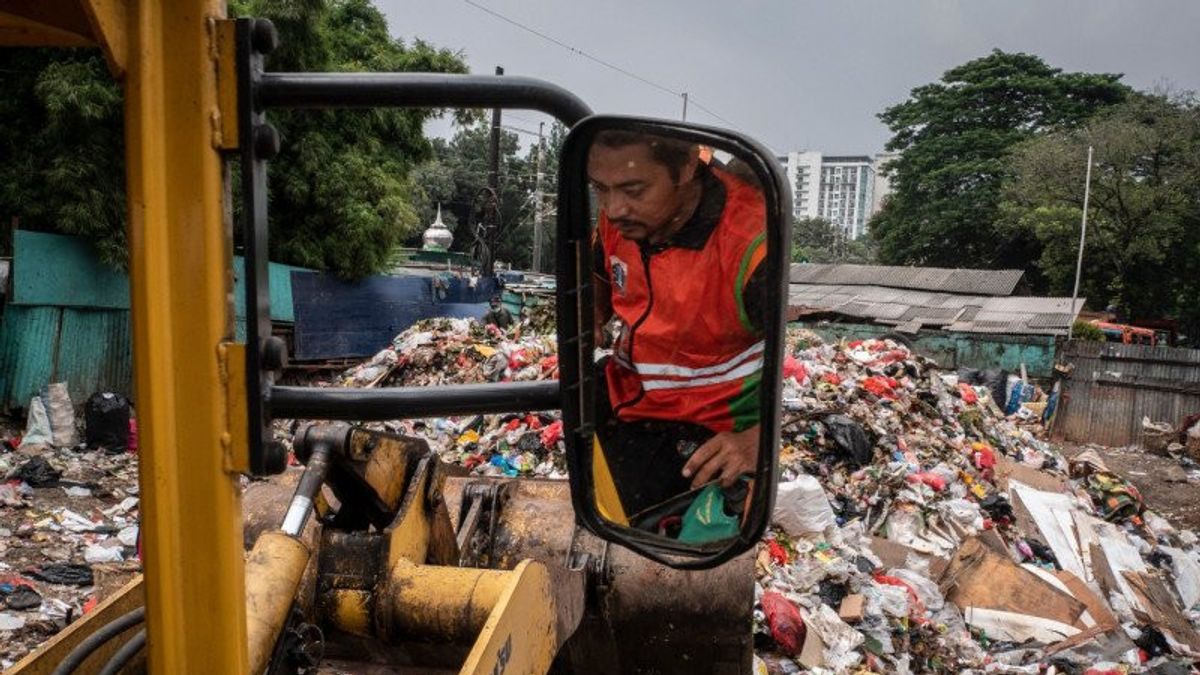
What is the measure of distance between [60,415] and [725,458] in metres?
9.29

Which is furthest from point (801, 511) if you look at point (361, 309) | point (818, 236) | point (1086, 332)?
point (818, 236)

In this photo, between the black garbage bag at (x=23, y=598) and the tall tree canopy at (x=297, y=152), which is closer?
the black garbage bag at (x=23, y=598)

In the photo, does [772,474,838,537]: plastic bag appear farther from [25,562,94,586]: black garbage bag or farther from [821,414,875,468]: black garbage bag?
[25,562,94,586]: black garbage bag

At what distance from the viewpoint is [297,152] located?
11133 millimetres

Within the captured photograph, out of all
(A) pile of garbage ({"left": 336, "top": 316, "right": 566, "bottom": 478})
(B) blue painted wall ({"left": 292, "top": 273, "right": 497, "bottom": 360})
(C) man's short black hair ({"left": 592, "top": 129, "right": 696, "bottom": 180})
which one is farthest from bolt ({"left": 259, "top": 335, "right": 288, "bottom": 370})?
(B) blue painted wall ({"left": 292, "top": 273, "right": 497, "bottom": 360})

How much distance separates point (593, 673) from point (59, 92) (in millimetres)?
6556

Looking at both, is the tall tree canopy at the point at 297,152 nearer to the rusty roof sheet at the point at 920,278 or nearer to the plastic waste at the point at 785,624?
the plastic waste at the point at 785,624

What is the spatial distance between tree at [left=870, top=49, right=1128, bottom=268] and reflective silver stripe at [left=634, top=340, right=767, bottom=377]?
3204 cm

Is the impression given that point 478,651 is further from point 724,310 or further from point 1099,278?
point 1099,278

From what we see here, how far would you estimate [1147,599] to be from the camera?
5.89 metres

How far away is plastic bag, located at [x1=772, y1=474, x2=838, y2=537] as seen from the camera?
224 inches

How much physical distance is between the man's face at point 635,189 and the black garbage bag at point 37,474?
7744 millimetres

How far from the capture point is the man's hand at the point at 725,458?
36.8 inches

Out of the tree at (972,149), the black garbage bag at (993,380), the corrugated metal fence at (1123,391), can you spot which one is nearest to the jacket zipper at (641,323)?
the corrugated metal fence at (1123,391)
